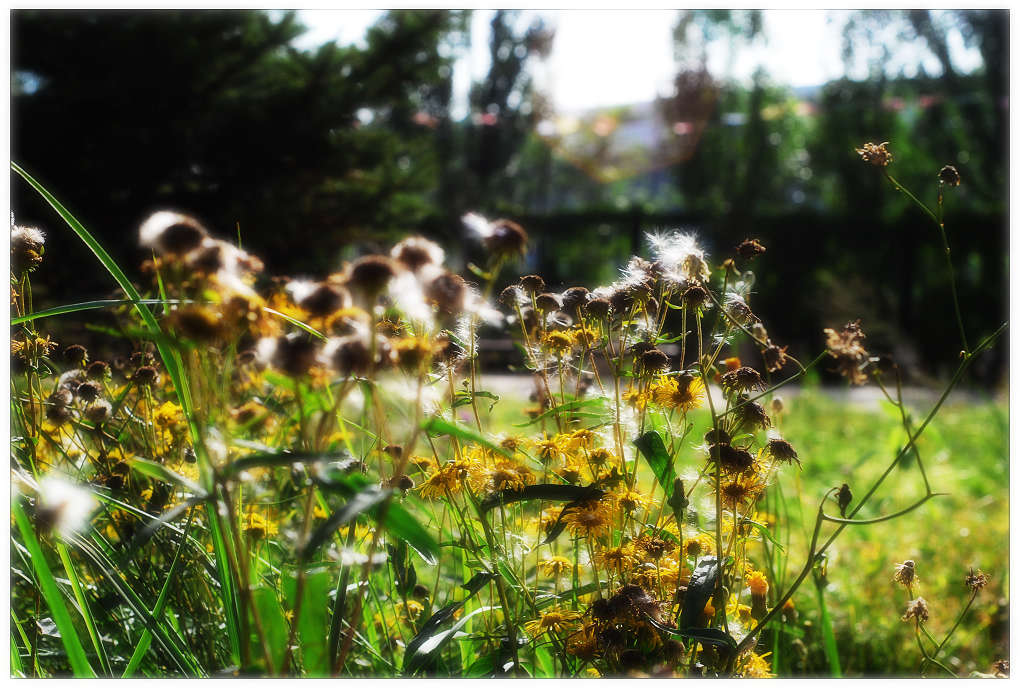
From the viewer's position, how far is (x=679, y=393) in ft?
3.30

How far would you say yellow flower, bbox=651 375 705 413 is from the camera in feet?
3.30

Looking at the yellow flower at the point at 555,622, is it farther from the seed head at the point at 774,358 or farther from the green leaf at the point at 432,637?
the seed head at the point at 774,358

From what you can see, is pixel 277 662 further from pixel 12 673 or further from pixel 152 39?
pixel 152 39

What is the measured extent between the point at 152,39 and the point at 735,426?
3.51 meters

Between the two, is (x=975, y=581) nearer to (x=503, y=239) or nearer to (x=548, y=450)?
(x=548, y=450)

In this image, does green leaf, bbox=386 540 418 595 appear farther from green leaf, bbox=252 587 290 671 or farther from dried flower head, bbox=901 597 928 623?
dried flower head, bbox=901 597 928 623

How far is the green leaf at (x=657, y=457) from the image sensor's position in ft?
2.83

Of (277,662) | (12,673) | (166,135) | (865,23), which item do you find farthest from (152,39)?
(865,23)

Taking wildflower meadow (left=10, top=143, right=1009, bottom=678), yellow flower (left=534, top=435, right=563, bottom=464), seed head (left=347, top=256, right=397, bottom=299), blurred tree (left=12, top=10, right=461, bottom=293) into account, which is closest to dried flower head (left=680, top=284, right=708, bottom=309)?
wildflower meadow (left=10, top=143, right=1009, bottom=678)

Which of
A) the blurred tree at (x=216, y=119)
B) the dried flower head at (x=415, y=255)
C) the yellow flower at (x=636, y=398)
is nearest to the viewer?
the dried flower head at (x=415, y=255)

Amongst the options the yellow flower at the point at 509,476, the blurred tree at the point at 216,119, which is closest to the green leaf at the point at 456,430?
the yellow flower at the point at 509,476

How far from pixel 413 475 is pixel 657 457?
0.43 meters

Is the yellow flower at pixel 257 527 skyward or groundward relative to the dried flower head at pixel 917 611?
skyward

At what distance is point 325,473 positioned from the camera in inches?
22.5
